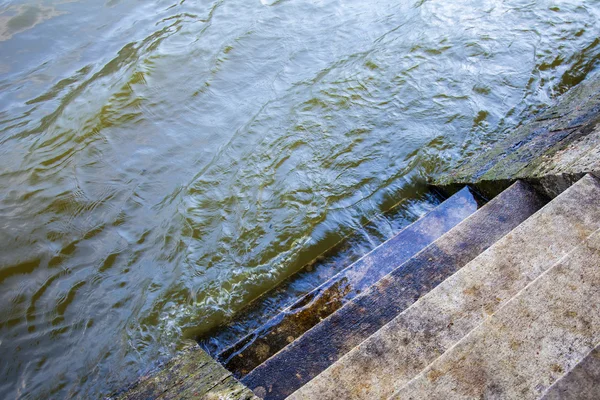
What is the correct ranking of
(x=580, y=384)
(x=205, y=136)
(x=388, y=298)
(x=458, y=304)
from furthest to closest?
(x=205, y=136) → (x=388, y=298) → (x=458, y=304) → (x=580, y=384)

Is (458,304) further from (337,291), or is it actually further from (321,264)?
(321,264)

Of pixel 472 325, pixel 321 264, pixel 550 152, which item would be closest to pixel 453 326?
pixel 472 325

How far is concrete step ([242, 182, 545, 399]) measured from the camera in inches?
133

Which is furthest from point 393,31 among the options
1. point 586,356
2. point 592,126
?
point 586,356

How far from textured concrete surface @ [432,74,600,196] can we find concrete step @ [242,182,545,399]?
235mm

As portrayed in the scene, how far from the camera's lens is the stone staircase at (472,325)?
2594mm

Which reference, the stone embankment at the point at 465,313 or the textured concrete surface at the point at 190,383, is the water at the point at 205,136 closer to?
the textured concrete surface at the point at 190,383

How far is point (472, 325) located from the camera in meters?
2.92

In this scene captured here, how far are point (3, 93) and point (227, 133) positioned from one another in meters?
3.43

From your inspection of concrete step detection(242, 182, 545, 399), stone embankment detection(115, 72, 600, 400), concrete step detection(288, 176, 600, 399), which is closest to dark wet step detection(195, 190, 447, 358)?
stone embankment detection(115, 72, 600, 400)

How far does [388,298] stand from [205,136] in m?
3.68

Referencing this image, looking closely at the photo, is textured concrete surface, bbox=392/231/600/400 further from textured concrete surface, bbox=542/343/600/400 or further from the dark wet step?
the dark wet step

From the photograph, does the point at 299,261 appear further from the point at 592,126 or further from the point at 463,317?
the point at 592,126

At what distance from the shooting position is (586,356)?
2.58 meters
